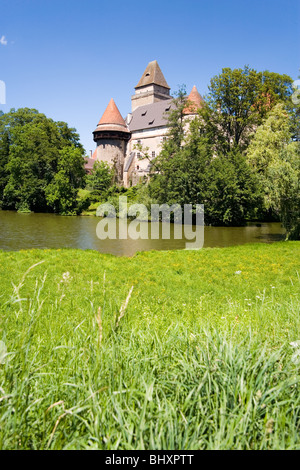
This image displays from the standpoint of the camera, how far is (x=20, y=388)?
6.16ft

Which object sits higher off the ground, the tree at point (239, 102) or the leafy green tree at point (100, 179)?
the tree at point (239, 102)

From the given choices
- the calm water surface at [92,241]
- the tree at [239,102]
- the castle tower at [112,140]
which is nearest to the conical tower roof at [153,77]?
the castle tower at [112,140]

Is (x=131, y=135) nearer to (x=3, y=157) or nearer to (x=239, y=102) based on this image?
(x=3, y=157)

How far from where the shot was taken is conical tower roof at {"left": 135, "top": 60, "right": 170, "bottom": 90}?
2606 inches

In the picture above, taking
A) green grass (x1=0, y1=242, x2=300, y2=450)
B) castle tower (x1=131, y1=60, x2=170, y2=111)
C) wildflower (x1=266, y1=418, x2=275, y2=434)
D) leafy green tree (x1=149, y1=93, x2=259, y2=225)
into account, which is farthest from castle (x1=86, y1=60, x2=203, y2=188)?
wildflower (x1=266, y1=418, x2=275, y2=434)

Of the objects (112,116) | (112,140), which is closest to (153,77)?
(112,116)

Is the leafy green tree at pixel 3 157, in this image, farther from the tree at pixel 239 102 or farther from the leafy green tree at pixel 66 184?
the tree at pixel 239 102

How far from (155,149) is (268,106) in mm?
24441

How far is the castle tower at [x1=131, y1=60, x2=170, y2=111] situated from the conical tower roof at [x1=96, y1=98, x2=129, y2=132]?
22.9ft

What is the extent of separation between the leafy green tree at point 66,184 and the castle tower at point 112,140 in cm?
1640

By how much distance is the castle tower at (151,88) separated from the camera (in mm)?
66062

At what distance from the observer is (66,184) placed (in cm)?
4234

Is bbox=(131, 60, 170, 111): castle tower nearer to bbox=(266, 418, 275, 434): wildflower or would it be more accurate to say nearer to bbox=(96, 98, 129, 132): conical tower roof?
bbox=(96, 98, 129, 132): conical tower roof

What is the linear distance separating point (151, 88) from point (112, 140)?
548 inches
